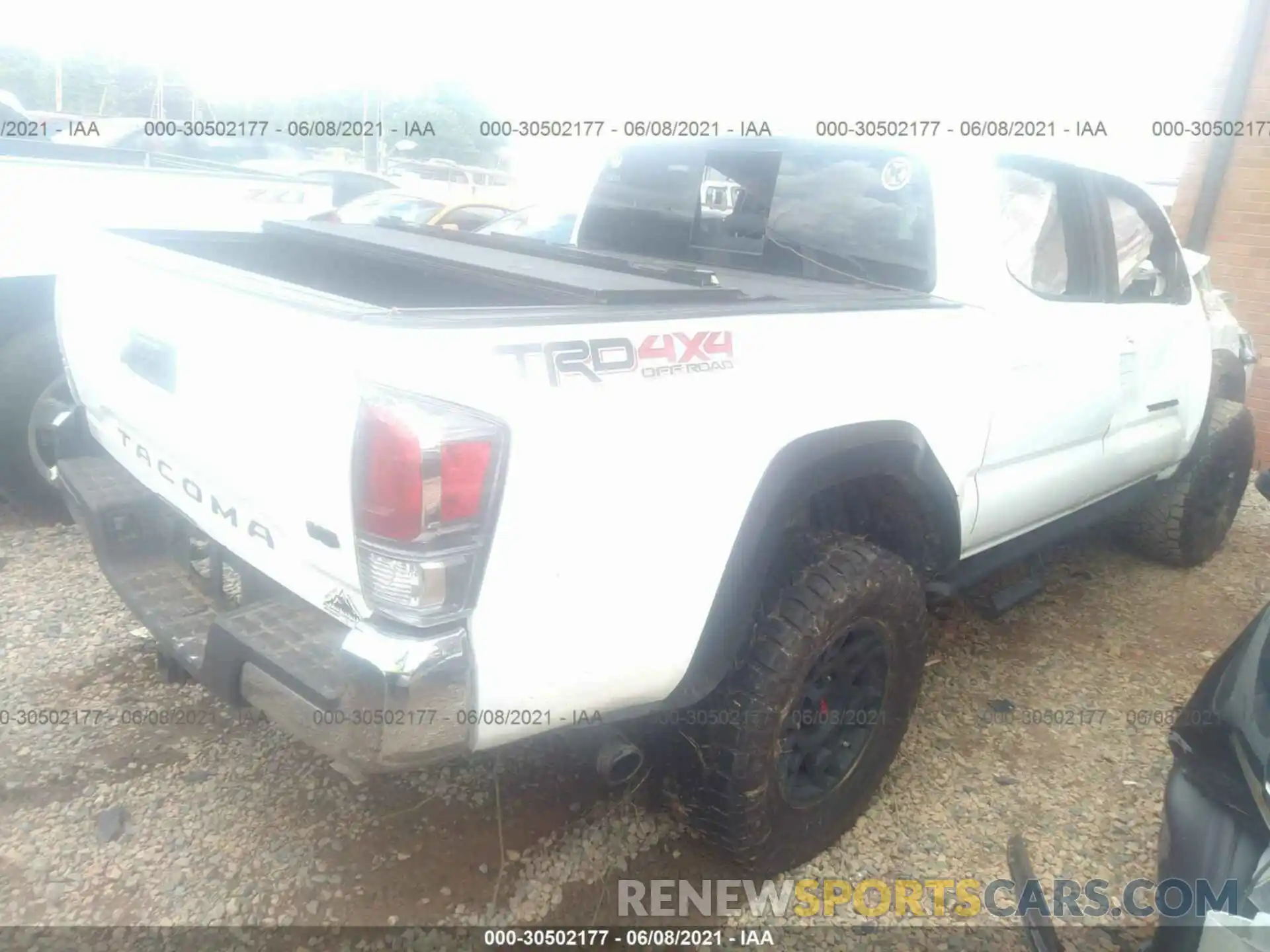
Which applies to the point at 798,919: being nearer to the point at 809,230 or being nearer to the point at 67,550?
the point at 809,230

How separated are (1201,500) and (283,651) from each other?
15.0 feet

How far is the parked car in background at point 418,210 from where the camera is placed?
8688 mm

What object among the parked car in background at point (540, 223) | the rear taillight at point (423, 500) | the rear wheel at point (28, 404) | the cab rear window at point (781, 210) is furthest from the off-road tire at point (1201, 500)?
the rear wheel at point (28, 404)

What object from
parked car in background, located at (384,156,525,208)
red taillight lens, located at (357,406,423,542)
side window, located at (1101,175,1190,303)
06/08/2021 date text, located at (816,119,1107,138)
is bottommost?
parked car in background, located at (384,156,525,208)

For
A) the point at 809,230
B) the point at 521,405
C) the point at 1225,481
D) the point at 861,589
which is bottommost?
the point at 1225,481

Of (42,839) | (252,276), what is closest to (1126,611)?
(252,276)

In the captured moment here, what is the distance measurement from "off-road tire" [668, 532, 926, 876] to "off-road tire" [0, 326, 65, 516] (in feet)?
10.8

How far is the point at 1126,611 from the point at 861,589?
271cm

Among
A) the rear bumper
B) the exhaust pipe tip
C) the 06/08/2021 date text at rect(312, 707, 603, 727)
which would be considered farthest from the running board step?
the rear bumper

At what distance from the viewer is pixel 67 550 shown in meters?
3.93

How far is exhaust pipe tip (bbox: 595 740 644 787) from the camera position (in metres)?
1.94

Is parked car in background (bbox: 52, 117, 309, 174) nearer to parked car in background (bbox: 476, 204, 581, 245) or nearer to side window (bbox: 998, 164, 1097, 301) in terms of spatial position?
parked car in background (bbox: 476, 204, 581, 245)

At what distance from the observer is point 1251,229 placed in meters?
6.85

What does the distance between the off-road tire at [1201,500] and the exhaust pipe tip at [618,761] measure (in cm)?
344
